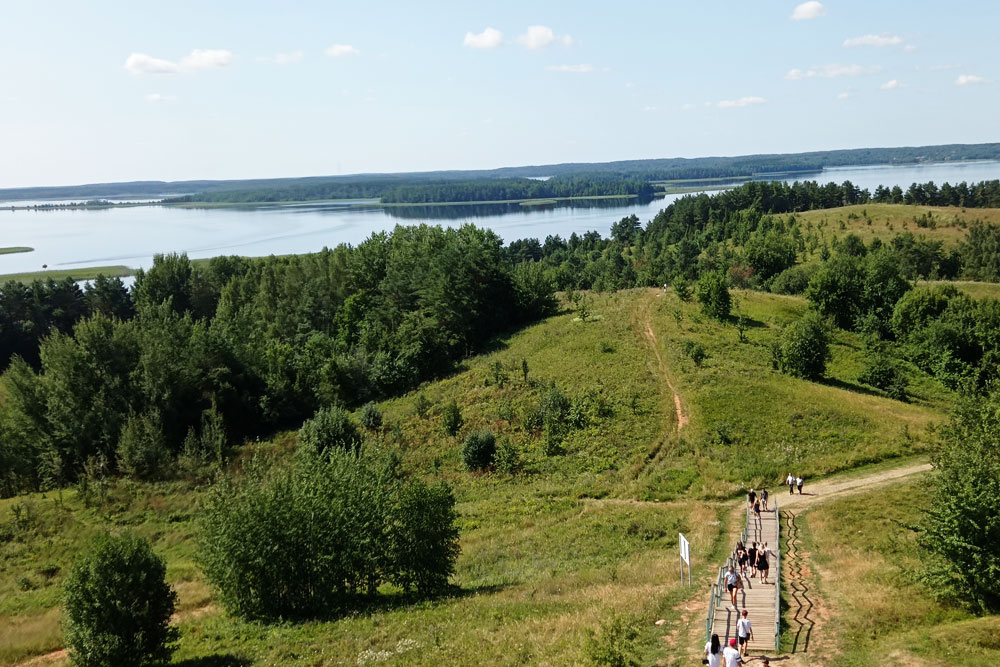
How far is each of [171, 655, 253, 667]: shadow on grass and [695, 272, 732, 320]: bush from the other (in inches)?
1905

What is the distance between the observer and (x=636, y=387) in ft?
151

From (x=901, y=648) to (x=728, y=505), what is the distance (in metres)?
15.2

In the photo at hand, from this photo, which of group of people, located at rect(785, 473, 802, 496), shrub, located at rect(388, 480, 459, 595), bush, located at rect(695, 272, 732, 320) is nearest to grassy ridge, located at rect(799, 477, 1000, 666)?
group of people, located at rect(785, 473, 802, 496)

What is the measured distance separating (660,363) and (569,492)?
1779 centimetres

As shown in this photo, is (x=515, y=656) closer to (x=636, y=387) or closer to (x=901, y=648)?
(x=901, y=648)

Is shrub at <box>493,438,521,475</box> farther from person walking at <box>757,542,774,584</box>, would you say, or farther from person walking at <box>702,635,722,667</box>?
person walking at <box>702,635,722,667</box>

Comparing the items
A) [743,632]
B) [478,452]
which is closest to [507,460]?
[478,452]

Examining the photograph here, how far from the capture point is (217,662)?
19.3 metres

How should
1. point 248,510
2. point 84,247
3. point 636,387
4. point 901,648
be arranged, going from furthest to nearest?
point 84,247
point 636,387
point 248,510
point 901,648

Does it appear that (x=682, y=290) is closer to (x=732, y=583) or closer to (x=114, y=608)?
(x=732, y=583)

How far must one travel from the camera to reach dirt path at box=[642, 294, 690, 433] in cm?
4097

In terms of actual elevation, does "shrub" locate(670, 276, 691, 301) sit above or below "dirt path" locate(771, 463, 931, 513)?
above

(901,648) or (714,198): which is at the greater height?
(714,198)

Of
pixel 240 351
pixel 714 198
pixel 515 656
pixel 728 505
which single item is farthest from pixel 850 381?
pixel 714 198
